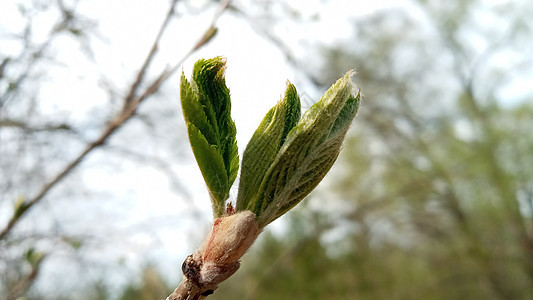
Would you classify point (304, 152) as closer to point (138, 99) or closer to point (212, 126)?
point (212, 126)

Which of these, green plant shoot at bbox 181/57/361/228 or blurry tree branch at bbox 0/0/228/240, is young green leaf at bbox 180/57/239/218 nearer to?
green plant shoot at bbox 181/57/361/228

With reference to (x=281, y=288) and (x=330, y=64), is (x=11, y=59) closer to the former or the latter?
(x=330, y=64)

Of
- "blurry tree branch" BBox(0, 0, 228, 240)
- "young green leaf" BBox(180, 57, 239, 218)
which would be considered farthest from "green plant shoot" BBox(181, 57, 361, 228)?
"blurry tree branch" BBox(0, 0, 228, 240)

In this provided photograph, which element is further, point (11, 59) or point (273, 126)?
point (11, 59)

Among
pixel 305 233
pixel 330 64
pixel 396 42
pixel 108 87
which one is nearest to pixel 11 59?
pixel 108 87

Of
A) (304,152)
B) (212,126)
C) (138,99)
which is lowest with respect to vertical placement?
(304,152)

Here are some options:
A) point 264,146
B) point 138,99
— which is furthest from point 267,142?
point 138,99
